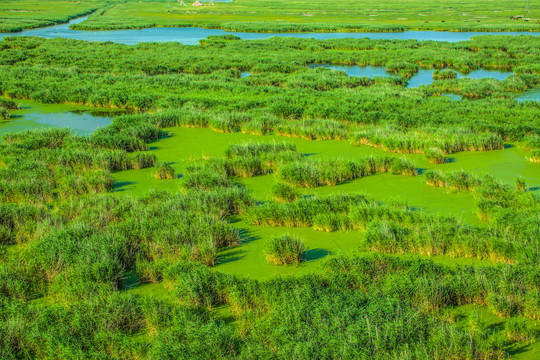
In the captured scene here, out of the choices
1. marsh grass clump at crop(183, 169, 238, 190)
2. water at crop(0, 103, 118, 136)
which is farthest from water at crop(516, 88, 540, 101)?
water at crop(0, 103, 118, 136)

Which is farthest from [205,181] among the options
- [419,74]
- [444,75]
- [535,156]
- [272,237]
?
[419,74]

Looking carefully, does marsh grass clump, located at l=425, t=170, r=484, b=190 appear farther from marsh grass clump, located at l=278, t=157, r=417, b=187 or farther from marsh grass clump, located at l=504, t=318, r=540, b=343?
marsh grass clump, located at l=504, t=318, r=540, b=343

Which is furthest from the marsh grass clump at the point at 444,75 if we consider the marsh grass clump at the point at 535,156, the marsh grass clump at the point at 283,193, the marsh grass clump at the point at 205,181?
the marsh grass clump at the point at 205,181

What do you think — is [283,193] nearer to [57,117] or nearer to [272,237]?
[272,237]

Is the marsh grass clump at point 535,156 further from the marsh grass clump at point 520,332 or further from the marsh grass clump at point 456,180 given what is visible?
the marsh grass clump at point 520,332

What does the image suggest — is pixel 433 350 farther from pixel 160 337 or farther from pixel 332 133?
pixel 332 133

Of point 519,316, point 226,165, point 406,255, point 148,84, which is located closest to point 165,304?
point 406,255
